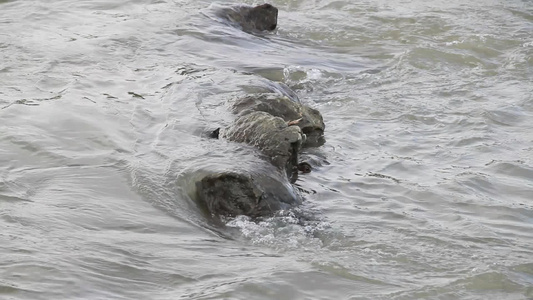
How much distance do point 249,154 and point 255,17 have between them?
453 cm

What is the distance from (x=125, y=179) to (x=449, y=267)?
1.90m

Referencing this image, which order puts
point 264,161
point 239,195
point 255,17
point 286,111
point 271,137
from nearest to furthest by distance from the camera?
point 239,195, point 264,161, point 271,137, point 286,111, point 255,17

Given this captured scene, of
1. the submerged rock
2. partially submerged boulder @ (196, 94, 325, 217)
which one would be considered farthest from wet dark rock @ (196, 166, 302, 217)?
the submerged rock

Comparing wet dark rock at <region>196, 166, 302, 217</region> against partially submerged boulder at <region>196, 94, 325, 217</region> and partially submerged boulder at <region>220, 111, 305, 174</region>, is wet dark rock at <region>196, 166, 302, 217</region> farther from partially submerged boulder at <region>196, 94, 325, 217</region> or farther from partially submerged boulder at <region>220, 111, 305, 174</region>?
partially submerged boulder at <region>220, 111, 305, 174</region>

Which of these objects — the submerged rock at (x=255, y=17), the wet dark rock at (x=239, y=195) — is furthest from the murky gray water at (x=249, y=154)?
the submerged rock at (x=255, y=17)

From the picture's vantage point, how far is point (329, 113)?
6.82m

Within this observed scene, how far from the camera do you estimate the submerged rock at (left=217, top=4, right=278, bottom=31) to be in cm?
935

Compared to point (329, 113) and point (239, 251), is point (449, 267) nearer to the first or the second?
point (239, 251)

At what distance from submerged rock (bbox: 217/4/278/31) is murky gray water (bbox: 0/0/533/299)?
27 cm

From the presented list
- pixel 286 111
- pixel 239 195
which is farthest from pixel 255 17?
pixel 239 195

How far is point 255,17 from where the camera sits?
9.41 metres

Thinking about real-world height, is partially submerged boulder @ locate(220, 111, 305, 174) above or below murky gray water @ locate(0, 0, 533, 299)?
above

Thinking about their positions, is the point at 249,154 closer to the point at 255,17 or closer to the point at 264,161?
the point at 264,161

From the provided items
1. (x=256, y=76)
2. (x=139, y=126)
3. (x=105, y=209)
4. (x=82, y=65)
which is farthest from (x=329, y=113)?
(x=105, y=209)
